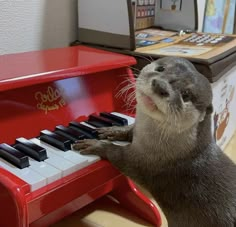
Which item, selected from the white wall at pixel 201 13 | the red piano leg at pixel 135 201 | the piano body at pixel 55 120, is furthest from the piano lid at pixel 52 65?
the white wall at pixel 201 13

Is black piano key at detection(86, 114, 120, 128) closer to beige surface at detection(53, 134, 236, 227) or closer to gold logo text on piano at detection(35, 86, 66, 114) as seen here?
gold logo text on piano at detection(35, 86, 66, 114)

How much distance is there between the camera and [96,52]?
1.13m

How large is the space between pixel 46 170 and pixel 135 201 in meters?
0.50

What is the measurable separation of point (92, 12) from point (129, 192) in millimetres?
577

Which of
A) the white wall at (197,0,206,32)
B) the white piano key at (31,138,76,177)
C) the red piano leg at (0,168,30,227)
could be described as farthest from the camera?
the white wall at (197,0,206,32)

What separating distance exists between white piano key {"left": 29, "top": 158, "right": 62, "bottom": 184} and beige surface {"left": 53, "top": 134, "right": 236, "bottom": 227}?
410 mm

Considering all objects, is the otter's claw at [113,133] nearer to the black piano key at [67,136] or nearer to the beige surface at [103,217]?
the black piano key at [67,136]

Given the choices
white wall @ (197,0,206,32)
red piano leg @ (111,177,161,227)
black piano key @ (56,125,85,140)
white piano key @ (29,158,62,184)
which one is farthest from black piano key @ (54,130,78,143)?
white wall @ (197,0,206,32)

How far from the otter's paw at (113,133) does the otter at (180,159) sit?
0.17ft

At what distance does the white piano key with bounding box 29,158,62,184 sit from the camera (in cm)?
72

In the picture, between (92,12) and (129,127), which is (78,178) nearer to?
(129,127)

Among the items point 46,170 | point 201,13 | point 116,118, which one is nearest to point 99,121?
point 116,118

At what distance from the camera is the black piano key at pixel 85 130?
0.92m

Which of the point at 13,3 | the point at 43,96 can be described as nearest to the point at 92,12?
the point at 13,3
